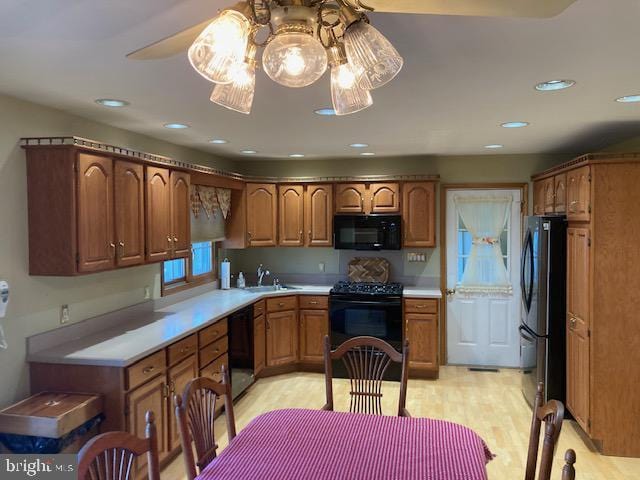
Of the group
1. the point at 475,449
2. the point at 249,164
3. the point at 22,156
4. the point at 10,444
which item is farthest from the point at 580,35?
the point at 249,164

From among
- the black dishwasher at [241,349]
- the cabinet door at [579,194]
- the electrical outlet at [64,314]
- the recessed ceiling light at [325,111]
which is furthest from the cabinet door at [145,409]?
the cabinet door at [579,194]

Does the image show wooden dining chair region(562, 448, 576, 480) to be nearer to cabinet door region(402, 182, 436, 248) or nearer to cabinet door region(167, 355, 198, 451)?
cabinet door region(167, 355, 198, 451)

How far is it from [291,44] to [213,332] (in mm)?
3147

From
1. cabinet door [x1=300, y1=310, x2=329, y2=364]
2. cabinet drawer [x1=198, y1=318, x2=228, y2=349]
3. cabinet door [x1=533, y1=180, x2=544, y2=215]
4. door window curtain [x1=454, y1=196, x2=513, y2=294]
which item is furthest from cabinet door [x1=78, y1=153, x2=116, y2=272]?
cabinet door [x1=533, y1=180, x2=544, y2=215]

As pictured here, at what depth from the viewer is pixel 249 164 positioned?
5926mm

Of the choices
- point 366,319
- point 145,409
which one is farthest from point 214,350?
point 366,319

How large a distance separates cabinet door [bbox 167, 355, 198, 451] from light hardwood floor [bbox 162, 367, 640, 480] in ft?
0.60

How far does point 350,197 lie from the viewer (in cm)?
539

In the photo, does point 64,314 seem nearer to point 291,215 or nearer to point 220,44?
point 220,44

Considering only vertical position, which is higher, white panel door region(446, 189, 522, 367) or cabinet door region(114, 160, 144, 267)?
cabinet door region(114, 160, 144, 267)

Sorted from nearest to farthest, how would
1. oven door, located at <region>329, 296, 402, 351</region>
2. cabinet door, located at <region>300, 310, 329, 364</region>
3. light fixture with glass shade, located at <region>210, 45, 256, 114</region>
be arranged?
light fixture with glass shade, located at <region>210, 45, 256, 114</region>
oven door, located at <region>329, 296, 402, 351</region>
cabinet door, located at <region>300, 310, 329, 364</region>

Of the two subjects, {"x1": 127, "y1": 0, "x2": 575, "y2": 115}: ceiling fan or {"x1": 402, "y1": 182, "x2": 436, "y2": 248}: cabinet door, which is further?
{"x1": 402, "y1": 182, "x2": 436, "y2": 248}: cabinet door

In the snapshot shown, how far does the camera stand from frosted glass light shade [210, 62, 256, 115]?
1.25 m

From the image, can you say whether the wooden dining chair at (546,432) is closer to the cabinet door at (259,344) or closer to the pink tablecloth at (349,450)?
the pink tablecloth at (349,450)
